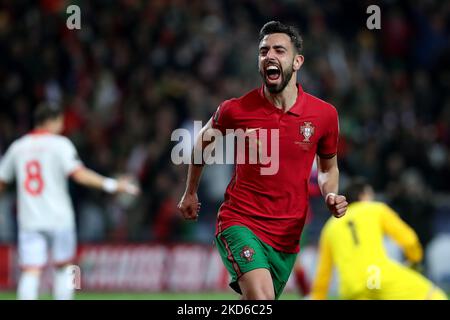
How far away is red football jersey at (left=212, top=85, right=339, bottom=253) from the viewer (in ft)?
20.8

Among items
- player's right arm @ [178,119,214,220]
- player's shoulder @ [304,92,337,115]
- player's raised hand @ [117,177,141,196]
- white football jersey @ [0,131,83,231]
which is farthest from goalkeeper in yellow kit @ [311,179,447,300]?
white football jersey @ [0,131,83,231]

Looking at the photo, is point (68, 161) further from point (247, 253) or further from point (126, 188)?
point (247, 253)

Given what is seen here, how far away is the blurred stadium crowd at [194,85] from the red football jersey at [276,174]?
23.0 ft

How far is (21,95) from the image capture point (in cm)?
1480

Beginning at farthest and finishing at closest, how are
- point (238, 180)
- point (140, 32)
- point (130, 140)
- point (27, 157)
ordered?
1. point (140, 32)
2. point (130, 140)
3. point (27, 157)
4. point (238, 180)

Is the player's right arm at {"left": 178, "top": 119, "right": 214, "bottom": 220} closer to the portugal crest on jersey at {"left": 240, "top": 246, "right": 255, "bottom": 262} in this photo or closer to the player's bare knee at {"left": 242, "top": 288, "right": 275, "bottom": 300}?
the portugal crest on jersey at {"left": 240, "top": 246, "right": 255, "bottom": 262}

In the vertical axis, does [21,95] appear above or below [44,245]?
above

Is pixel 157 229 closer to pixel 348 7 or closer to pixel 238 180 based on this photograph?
pixel 348 7

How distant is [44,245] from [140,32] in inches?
250

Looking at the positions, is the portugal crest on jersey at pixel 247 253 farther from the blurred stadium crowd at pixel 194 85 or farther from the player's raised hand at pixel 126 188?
the blurred stadium crowd at pixel 194 85

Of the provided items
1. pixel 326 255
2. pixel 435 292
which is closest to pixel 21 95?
pixel 326 255

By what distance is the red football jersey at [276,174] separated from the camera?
6344 millimetres

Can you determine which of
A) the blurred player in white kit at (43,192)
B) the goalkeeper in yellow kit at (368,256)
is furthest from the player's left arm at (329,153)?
the blurred player in white kit at (43,192)

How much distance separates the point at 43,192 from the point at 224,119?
363cm
